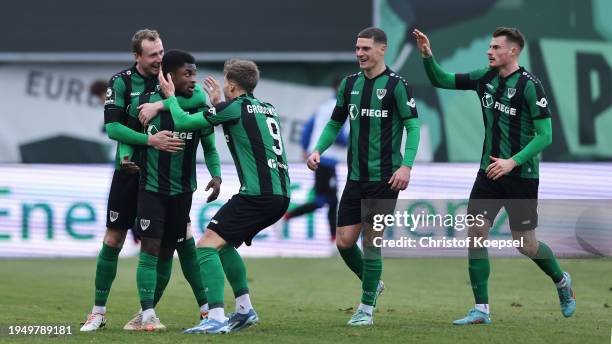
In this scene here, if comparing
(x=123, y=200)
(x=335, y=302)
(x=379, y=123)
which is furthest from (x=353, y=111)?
(x=335, y=302)

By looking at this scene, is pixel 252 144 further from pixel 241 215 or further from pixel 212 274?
pixel 212 274

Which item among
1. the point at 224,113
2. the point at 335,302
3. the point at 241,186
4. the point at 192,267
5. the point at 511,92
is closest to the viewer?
the point at 224,113

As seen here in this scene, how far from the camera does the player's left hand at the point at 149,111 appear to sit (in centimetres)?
930

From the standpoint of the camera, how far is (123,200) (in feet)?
31.5

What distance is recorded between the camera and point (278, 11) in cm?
2064

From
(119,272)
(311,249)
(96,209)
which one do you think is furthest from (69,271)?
(311,249)

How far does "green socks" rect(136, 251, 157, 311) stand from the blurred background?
721 centimetres

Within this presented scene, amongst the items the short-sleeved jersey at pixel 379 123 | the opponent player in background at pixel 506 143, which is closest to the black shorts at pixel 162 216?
the short-sleeved jersey at pixel 379 123

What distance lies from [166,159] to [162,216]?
421 millimetres

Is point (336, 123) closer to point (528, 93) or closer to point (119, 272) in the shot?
point (528, 93)

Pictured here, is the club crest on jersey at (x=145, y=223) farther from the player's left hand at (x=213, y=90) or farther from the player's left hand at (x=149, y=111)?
the player's left hand at (x=213, y=90)

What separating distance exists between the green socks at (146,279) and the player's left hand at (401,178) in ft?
6.10

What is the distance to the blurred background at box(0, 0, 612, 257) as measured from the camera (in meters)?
17.0

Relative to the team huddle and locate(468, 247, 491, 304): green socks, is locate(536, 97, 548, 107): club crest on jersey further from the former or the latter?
locate(468, 247, 491, 304): green socks
